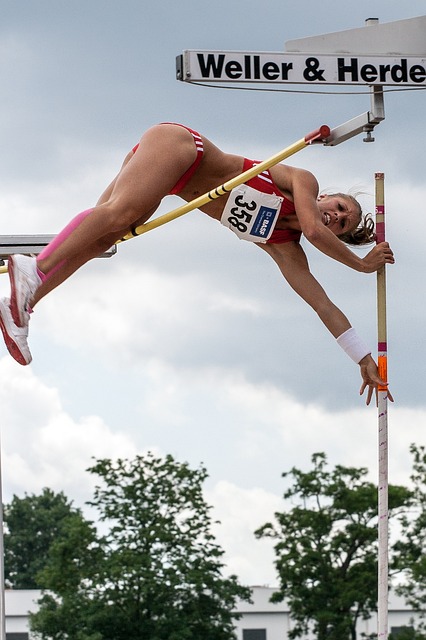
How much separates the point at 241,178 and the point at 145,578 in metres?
30.3

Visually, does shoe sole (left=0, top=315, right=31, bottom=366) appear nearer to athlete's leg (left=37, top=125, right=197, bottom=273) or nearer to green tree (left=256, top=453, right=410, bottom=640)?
athlete's leg (left=37, top=125, right=197, bottom=273)

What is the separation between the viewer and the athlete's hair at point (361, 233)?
6.21m

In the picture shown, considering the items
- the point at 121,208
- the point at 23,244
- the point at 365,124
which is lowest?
the point at 121,208

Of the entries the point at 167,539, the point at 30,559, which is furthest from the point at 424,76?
the point at 30,559

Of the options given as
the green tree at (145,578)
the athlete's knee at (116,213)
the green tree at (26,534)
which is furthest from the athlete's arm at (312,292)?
the green tree at (26,534)

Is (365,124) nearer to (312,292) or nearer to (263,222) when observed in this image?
(263,222)

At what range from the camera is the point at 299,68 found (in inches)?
213

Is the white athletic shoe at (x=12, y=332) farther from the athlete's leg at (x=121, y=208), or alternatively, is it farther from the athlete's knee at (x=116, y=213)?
the athlete's knee at (x=116, y=213)

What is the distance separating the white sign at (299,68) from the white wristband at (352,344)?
1.24m

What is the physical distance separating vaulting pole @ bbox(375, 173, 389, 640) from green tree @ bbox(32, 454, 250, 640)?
1146 inches

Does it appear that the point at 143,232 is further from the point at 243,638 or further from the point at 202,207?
the point at 243,638

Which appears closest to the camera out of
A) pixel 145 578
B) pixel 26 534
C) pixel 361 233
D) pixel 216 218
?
pixel 216 218

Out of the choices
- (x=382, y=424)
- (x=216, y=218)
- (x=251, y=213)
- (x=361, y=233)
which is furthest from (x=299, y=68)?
(x=382, y=424)

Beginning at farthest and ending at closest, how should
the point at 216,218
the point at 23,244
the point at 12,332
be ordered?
the point at 23,244, the point at 216,218, the point at 12,332
